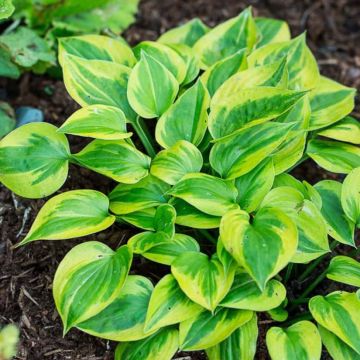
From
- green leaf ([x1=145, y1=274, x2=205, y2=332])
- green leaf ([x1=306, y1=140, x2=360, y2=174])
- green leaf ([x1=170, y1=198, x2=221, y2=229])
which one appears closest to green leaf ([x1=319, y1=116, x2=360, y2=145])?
green leaf ([x1=306, y1=140, x2=360, y2=174])

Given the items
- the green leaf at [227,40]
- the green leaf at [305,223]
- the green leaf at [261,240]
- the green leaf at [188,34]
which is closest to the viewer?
the green leaf at [261,240]

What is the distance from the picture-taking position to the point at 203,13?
3590 millimetres

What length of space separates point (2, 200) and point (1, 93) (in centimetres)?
64

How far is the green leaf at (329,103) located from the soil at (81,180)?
336mm

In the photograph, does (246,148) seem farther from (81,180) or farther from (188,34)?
(188,34)

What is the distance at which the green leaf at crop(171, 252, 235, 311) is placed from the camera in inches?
77.9

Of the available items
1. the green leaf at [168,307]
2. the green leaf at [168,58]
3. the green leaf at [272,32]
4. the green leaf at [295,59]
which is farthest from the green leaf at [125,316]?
the green leaf at [272,32]

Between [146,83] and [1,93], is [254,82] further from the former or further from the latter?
[1,93]

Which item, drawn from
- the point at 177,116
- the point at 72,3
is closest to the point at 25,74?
the point at 72,3

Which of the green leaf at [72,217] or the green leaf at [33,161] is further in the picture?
the green leaf at [33,161]

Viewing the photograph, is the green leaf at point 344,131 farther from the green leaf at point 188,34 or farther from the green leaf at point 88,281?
the green leaf at point 88,281

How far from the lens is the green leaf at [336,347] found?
2055 mm

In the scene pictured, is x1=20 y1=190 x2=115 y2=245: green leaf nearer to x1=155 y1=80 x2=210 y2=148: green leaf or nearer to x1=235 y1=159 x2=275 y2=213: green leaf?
x1=155 y1=80 x2=210 y2=148: green leaf

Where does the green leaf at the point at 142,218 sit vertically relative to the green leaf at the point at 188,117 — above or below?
below
